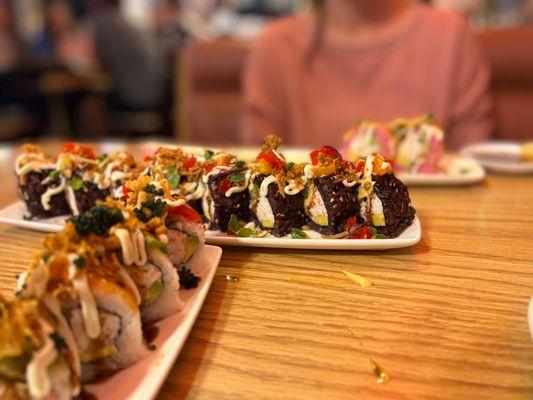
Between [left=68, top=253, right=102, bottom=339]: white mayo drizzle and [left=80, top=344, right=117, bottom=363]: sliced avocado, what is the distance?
1.4 inches

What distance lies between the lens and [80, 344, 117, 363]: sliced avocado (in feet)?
2.78

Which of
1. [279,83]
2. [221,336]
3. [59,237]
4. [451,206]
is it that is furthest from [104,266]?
[279,83]

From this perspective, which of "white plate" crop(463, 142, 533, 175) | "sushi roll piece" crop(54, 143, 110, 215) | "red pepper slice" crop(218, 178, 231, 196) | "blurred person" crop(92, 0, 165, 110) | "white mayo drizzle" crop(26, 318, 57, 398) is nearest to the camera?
"white mayo drizzle" crop(26, 318, 57, 398)

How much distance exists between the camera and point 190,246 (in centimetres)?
114

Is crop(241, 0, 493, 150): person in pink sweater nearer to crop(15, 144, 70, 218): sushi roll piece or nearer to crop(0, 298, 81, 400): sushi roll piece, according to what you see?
crop(15, 144, 70, 218): sushi roll piece

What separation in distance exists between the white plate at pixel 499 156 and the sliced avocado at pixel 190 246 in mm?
1357

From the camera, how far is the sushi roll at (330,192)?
4.32 feet

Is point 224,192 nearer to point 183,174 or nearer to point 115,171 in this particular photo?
point 183,174

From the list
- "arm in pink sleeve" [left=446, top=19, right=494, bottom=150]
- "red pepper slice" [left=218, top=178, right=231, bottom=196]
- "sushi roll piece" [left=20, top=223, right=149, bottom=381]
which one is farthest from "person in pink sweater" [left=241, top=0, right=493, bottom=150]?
"sushi roll piece" [left=20, top=223, right=149, bottom=381]

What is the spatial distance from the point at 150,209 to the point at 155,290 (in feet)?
0.57

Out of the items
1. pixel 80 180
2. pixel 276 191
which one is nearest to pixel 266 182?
pixel 276 191

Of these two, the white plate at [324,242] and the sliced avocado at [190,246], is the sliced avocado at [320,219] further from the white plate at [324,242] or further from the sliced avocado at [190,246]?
the sliced avocado at [190,246]

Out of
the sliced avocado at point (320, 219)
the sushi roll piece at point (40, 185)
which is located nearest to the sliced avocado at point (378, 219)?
the sliced avocado at point (320, 219)

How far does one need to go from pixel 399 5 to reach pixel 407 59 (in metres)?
0.31
